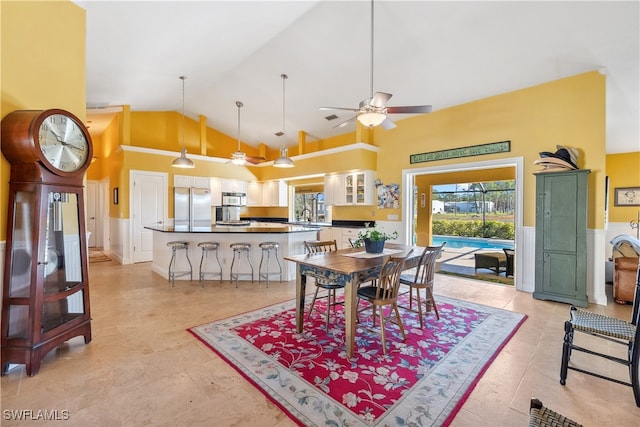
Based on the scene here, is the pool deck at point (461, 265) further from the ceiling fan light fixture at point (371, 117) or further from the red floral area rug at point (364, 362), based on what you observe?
the ceiling fan light fixture at point (371, 117)

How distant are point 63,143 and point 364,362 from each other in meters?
3.10

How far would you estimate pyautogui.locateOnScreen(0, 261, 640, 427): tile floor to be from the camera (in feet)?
5.89

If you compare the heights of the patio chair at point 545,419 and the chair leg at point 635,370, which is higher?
the patio chair at point 545,419

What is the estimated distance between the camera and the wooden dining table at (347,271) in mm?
2479

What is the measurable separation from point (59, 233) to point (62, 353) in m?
1.05

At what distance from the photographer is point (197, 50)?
13.8 ft

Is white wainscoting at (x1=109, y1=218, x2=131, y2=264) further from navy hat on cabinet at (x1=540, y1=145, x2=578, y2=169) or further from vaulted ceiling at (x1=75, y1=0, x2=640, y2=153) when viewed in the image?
navy hat on cabinet at (x1=540, y1=145, x2=578, y2=169)

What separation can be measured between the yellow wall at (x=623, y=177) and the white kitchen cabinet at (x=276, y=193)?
8015mm

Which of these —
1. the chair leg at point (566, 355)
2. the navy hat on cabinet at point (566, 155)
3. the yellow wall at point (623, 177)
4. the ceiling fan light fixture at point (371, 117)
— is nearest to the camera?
the chair leg at point (566, 355)

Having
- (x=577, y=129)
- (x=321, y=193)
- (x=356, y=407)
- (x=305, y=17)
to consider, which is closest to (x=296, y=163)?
(x=321, y=193)

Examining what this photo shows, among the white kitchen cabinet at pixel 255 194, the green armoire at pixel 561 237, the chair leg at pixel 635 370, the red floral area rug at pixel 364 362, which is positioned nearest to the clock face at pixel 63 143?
the red floral area rug at pixel 364 362

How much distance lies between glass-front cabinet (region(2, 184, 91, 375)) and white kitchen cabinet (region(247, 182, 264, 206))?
21.6ft

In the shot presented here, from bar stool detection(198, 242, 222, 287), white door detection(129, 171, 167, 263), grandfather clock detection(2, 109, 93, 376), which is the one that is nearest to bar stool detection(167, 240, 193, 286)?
bar stool detection(198, 242, 222, 287)

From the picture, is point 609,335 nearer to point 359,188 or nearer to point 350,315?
point 350,315
